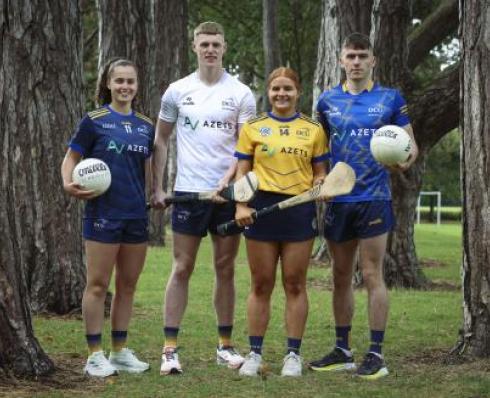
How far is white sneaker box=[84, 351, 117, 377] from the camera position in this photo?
6742mm

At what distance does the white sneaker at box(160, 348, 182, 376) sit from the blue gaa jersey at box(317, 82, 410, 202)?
160 centimetres

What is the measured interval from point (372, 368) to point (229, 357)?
111 cm

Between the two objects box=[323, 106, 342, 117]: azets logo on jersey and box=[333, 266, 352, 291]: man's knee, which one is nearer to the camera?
box=[323, 106, 342, 117]: azets logo on jersey

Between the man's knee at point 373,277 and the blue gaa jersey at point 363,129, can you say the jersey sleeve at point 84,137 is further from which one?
the man's knee at point 373,277

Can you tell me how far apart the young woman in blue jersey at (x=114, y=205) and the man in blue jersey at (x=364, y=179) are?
4.51 feet

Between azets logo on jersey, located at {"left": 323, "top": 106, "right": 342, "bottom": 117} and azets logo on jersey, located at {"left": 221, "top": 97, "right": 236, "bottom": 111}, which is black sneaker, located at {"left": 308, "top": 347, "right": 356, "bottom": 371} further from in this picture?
azets logo on jersey, located at {"left": 221, "top": 97, "right": 236, "bottom": 111}

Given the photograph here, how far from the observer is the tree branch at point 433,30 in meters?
15.9

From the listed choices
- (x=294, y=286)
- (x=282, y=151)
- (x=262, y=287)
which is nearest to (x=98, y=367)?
(x=262, y=287)

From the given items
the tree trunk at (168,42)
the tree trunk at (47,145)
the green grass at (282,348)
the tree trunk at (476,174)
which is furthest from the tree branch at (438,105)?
the tree trunk at (168,42)

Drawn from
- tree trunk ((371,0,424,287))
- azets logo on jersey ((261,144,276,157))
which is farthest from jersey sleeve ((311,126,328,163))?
tree trunk ((371,0,424,287))

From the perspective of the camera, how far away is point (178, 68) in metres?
23.5

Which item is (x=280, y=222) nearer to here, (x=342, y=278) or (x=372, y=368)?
(x=342, y=278)

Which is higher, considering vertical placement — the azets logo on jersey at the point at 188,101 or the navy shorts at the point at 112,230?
the azets logo on jersey at the point at 188,101

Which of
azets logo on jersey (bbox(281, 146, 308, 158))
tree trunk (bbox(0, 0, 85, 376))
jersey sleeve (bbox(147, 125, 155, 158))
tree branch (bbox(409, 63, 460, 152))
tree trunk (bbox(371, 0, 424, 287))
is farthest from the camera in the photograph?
tree branch (bbox(409, 63, 460, 152))
